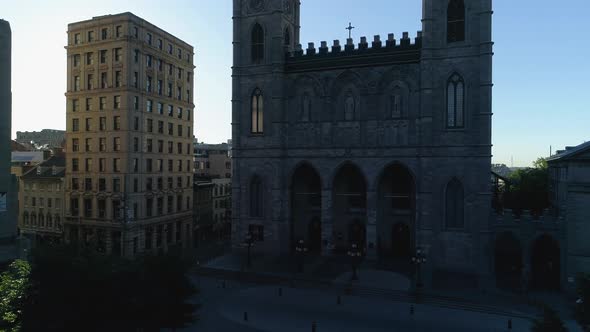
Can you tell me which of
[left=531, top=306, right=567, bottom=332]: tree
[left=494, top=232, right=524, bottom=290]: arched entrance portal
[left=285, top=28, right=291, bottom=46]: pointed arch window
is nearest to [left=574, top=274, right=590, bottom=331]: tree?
[left=531, top=306, right=567, bottom=332]: tree

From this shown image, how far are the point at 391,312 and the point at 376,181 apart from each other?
13.4 meters

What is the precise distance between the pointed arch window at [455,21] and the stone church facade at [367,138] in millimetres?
83

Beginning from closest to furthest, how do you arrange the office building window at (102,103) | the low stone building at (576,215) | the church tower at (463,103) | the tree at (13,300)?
the tree at (13,300) < the low stone building at (576,215) < the church tower at (463,103) < the office building window at (102,103)

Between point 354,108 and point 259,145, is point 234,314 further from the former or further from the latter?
point 354,108

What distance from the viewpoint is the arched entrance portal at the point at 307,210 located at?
4184cm

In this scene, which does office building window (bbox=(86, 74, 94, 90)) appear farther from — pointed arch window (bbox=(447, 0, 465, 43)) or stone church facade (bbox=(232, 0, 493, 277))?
pointed arch window (bbox=(447, 0, 465, 43))

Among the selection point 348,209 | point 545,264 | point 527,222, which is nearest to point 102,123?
point 348,209

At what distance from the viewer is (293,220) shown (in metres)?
41.8

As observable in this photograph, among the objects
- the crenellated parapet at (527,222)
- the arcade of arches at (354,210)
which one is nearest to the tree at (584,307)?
the crenellated parapet at (527,222)

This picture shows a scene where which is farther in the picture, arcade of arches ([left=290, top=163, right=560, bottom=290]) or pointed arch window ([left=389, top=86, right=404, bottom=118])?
pointed arch window ([left=389, top=86, right=404, bottom=118])

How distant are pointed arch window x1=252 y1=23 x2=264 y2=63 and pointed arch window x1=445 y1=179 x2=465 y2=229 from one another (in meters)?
22.8

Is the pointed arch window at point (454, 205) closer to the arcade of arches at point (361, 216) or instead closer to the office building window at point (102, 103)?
the arcade of arches at point (361, 216)

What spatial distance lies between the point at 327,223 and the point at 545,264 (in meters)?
18.6

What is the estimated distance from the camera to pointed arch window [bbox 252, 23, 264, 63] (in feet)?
136
